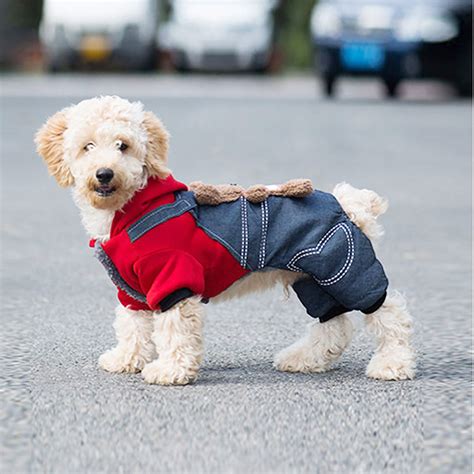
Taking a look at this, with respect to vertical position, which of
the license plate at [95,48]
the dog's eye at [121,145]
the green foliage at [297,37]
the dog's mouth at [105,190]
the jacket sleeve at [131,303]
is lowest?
the green foliage at [297,37]

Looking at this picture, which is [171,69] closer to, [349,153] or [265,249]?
[349,153]

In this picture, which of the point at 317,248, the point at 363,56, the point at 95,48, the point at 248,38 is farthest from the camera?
the point at 95,48

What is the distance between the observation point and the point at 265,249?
18.1ft

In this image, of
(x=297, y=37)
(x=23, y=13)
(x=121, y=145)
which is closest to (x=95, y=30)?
(x=297, y=37)

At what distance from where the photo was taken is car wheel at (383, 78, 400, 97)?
19.8m

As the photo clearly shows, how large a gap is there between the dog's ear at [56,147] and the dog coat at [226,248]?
29cm

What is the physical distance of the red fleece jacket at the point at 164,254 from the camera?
211 inches

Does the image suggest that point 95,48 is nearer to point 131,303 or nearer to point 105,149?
point 131,303

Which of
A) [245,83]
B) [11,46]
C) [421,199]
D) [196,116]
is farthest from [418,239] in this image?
[11,46]

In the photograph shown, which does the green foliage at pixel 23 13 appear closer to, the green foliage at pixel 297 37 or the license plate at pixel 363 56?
the green foliage at pixel 297 37

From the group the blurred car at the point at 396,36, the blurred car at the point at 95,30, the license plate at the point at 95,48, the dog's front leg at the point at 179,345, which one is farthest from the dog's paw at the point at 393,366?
the license plate at the point at 95,48

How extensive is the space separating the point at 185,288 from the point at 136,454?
1.05m

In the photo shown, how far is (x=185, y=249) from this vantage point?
5.41 m

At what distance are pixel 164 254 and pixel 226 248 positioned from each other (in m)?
0.27
